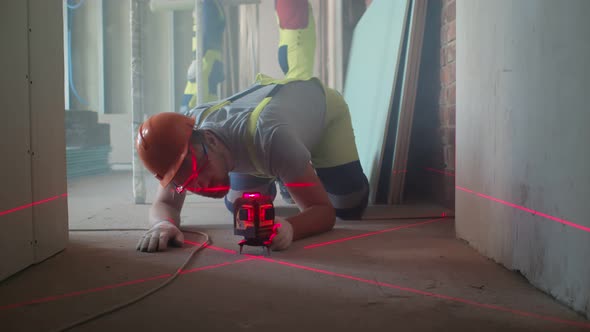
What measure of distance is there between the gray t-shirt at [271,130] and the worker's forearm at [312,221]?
0.16 metres

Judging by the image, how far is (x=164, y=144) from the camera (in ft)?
5.48

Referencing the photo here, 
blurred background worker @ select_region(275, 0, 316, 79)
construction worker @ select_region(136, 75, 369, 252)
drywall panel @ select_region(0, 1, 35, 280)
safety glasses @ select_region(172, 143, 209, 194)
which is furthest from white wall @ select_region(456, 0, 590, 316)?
blurred background worker @ select_region(275, 0, 316, 79)

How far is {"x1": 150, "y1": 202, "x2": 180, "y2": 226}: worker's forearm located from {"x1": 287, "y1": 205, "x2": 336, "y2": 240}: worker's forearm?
496 mm

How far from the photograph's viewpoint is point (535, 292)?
1.30 meters

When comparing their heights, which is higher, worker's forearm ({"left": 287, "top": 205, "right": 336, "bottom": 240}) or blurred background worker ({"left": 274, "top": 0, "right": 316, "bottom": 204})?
blurred background worker ({"left": 274, "top": 0, "right": 316, "bottom": 204})

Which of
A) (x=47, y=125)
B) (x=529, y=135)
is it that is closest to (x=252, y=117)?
(x=47, y=125)

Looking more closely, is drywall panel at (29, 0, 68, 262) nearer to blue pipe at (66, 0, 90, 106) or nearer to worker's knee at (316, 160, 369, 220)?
worker's knee at (316, 160, 369, 220)

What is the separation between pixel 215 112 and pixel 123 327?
3.74 ft

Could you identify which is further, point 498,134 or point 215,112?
point 215,112

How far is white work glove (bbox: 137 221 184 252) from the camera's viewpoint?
5.83 feet

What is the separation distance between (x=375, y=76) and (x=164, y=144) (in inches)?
80.5

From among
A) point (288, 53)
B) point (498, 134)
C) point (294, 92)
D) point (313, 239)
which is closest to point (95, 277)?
point (313, 239)

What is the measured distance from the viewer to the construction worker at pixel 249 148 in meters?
1.70

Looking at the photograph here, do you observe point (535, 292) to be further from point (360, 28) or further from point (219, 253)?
point (360, 28)
